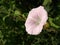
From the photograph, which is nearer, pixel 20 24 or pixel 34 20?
pixel 34 20

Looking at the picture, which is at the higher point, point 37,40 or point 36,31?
point 36,31

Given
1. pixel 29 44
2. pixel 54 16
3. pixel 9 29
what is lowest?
pixel 29 44

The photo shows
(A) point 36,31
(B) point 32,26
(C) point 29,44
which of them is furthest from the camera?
(C) point 29,44

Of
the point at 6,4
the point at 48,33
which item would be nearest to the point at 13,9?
the point at 6,4

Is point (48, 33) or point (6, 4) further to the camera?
point (6, 4)

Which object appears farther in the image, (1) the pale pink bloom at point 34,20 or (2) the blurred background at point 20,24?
(2) the blurred background at point 20,24

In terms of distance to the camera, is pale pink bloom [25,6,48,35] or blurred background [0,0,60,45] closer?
pale pink bloom [25,6,48,35]

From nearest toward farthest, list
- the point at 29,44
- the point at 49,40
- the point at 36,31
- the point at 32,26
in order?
1. the point at 36,31
2. the point at 32,26
3. the point at 49,40
4. the point at 29,44

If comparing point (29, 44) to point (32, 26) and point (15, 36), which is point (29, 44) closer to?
point (15, 36)
